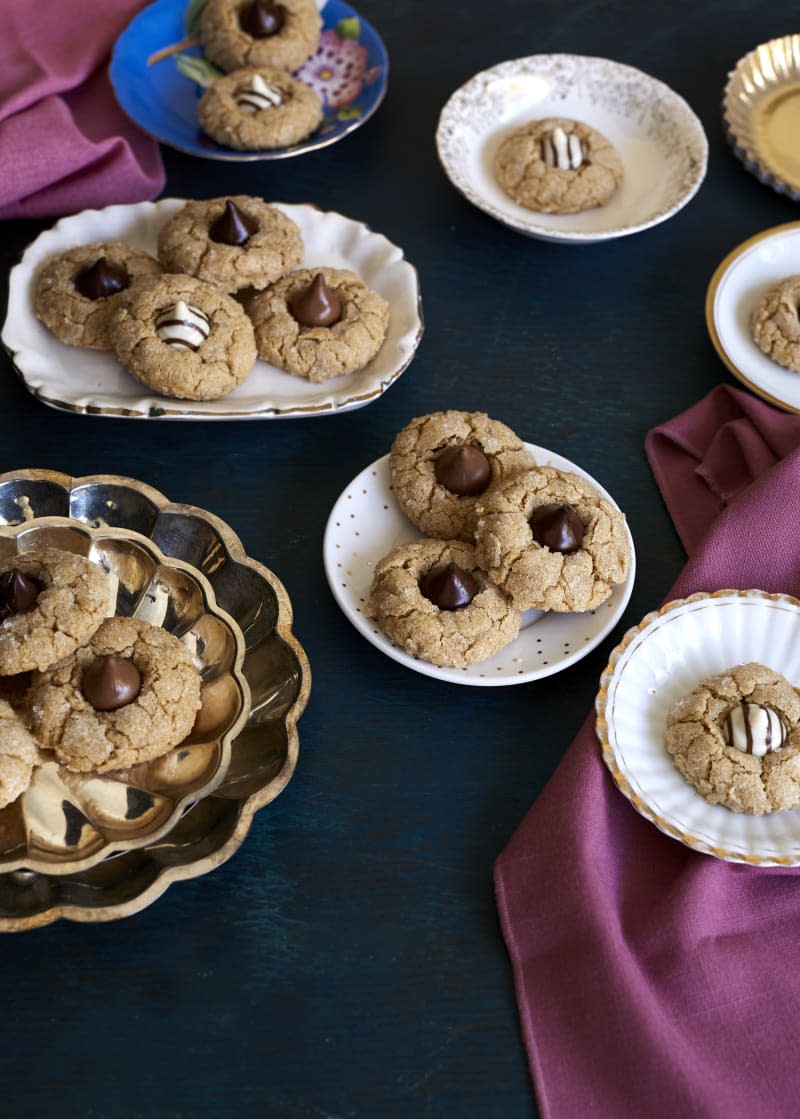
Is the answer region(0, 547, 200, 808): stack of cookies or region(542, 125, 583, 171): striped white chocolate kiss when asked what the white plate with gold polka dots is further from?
region(542, 125, 583, 171): striped white chocolate kiss

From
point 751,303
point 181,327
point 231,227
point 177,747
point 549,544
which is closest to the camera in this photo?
point 177,747

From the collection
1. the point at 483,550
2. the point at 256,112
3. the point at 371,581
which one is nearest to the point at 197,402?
the point at 371,581

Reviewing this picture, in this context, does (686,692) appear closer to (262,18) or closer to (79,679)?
(79,679)

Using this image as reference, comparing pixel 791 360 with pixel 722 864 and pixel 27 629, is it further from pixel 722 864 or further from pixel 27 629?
pixel 27 629

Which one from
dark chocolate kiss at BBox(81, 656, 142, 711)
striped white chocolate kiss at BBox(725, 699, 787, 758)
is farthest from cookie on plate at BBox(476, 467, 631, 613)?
dark chocolate kiss at BBox(81, 656, 142, 711)

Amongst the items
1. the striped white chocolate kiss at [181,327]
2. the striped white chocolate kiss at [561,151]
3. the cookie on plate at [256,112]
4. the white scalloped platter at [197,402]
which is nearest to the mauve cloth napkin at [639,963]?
the white scalloped platter at [197,402]

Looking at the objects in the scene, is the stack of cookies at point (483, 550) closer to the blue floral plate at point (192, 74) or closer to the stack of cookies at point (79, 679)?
the stack of cookies at point (79, 679)

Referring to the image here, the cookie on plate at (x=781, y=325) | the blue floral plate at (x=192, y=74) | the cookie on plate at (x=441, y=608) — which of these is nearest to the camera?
the cookie on plate at (x=441, y=608)
